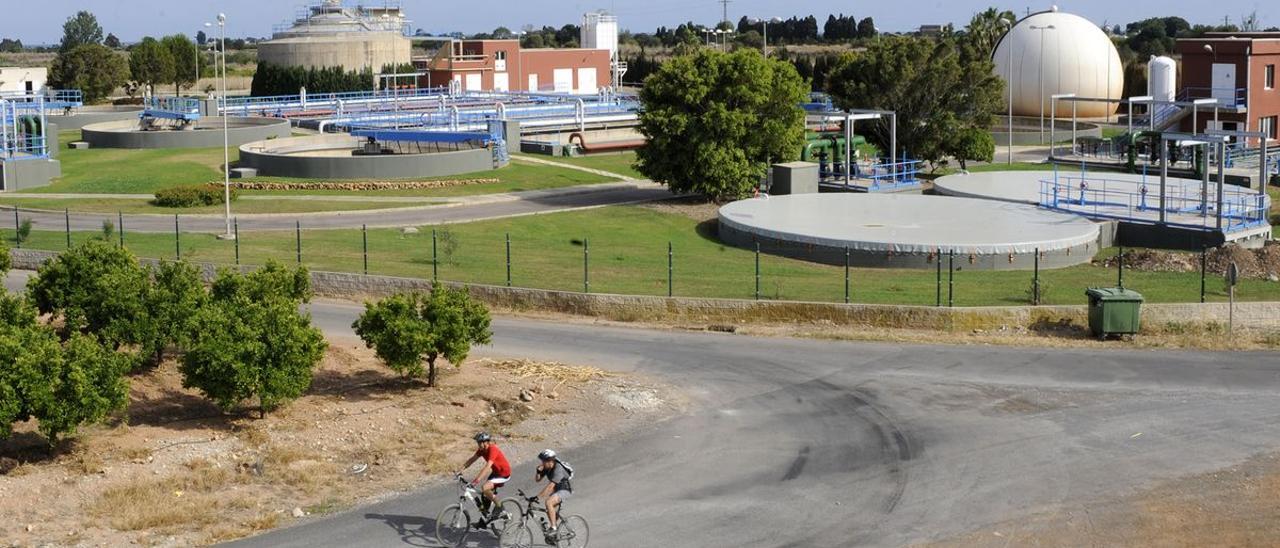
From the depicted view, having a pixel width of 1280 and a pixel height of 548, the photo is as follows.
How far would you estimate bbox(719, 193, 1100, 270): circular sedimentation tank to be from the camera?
42.5 m

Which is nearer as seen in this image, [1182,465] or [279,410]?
[1182,465]

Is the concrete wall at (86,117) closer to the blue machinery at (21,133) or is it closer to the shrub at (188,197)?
the blue machinery at (21,133)

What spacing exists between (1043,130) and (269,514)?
2683 inches

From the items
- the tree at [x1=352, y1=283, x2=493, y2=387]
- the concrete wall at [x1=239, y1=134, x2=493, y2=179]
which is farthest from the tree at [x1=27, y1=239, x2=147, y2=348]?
the concrete wall at [x1=239, y1=134, x2=493, y2=179]

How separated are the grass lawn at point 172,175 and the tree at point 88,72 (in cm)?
3909

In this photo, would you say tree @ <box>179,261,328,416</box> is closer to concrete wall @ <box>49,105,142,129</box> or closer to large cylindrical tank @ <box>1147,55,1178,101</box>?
concrete wall @ <box>49,105,142,129</box>

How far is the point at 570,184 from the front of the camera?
62062mm

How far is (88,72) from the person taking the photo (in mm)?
108188

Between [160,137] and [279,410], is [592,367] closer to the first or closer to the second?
[279,410]

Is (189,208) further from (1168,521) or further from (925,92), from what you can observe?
(1168,521)

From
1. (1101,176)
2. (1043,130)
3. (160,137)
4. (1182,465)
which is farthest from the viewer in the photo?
(1043,130)

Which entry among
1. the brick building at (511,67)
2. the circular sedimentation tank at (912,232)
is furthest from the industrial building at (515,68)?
the circular sedimentation tank at (912,232)

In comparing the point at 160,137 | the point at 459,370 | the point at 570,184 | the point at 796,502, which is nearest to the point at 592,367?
the point at 459,370

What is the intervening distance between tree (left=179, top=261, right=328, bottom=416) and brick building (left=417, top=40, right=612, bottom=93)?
258ft
